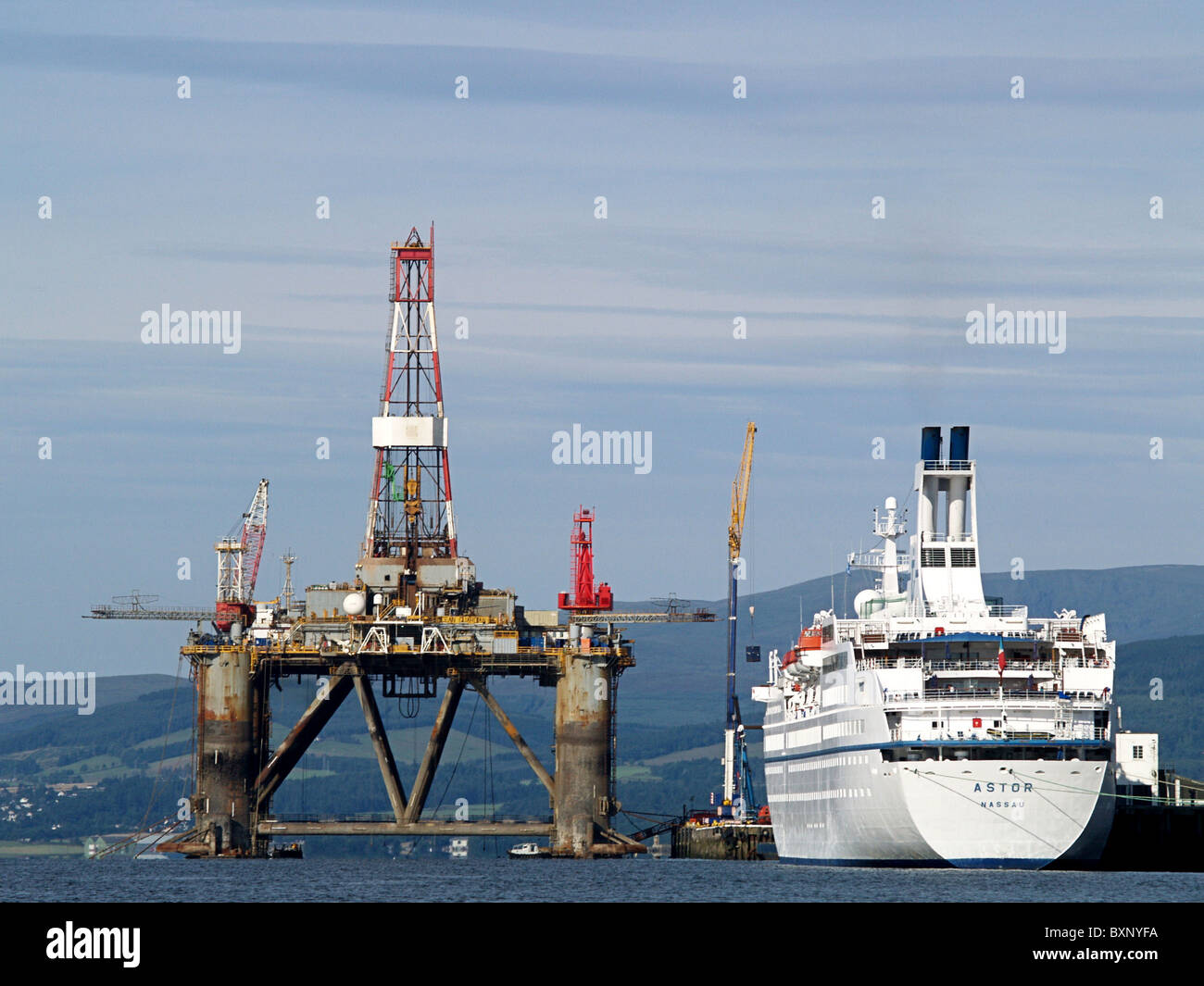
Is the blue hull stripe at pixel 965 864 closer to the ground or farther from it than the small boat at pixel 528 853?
farther from it

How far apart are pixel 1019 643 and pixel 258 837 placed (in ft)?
196

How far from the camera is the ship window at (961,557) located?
379 feet

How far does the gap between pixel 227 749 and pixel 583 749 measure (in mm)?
22344

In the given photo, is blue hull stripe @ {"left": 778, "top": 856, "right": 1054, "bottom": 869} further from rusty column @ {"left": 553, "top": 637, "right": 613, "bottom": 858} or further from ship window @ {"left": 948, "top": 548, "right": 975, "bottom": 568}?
rusty column @ {"left": 553, "top": 637, "right": 613, "bottom": 858}

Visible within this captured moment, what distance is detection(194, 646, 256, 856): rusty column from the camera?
14200 centimetres

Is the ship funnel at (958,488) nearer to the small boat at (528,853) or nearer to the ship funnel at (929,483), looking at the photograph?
the ship funnel at (929,483)

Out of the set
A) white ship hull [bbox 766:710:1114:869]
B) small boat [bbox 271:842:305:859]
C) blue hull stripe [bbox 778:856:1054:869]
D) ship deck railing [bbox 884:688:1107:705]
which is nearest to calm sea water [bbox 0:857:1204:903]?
blue hull stripe [bbox 778:856:1054:869]

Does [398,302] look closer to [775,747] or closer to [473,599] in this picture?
[473,599]

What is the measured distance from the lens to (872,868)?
108 m

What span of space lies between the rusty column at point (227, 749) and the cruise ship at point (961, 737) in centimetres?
4336

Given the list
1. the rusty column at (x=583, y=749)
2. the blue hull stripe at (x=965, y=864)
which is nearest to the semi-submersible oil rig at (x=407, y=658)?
the rusty column at (x=583, y=749)

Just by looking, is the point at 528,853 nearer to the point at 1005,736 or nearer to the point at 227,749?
the point at 227,749
